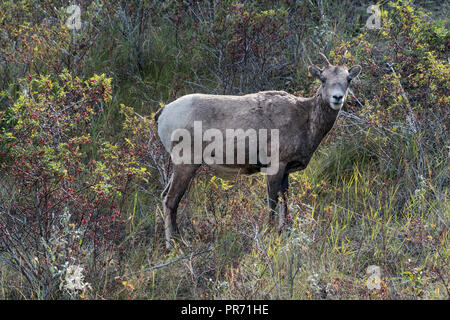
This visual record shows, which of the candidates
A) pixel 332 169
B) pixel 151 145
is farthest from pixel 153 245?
pixel 332 169

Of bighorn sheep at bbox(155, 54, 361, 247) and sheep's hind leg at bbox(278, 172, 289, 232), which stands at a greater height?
bighorn sheep at bbox(155, 54, 361, 247)

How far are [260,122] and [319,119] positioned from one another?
2.15 ft

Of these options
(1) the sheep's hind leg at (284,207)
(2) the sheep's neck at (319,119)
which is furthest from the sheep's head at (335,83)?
(1) the sheep's hind leg at (284,207)

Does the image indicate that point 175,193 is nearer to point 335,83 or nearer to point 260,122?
point 260,122

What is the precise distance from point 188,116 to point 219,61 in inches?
105

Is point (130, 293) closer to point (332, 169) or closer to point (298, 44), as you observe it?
point (332, 169)

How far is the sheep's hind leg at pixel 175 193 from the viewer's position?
255 inches

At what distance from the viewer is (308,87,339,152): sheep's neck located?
6535mm

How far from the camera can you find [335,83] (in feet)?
20.6

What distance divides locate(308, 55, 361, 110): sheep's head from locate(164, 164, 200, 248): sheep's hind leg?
159 cm

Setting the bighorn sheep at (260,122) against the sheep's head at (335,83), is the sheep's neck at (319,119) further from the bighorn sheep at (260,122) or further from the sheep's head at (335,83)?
the sheep's head at (335,83)

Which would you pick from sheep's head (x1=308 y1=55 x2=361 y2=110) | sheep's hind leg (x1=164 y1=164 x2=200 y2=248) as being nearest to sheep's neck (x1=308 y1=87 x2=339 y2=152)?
sheep's head (x1=308 y1=55 x2=361 y2=110)

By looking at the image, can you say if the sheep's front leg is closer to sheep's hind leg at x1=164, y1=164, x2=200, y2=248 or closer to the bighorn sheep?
the bighorn sheep
